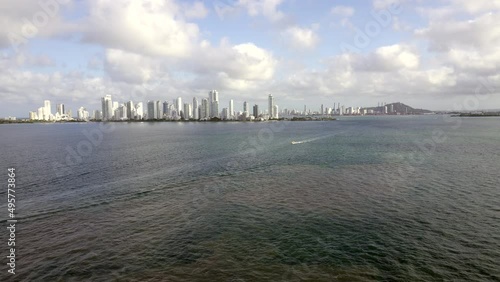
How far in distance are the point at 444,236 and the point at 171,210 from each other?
36.3m

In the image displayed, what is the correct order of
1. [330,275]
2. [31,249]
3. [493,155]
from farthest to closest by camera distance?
[493,155] → [31,249] → [330,275]

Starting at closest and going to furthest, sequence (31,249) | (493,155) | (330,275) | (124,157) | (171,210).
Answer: (330,275)
(31,249)
(171,210)
(493,155)
(124,157)

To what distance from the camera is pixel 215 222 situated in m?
41.4

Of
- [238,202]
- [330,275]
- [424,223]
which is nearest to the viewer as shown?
[330,275]

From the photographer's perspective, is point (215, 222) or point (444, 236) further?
point (215, 222)

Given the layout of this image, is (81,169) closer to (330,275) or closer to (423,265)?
(330,275)

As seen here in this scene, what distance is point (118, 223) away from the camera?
40.9 metres

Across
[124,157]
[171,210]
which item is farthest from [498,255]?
[124,157]

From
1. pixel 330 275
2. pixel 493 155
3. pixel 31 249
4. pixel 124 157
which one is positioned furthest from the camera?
pixel 124 157

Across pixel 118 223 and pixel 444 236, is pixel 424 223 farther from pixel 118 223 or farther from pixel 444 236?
pixel 118 223

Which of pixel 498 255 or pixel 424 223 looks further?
pixel 424 223

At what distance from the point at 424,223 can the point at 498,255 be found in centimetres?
877

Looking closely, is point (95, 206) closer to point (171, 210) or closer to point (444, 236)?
point (171, 210)

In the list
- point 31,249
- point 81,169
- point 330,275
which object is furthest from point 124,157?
point 330,275
